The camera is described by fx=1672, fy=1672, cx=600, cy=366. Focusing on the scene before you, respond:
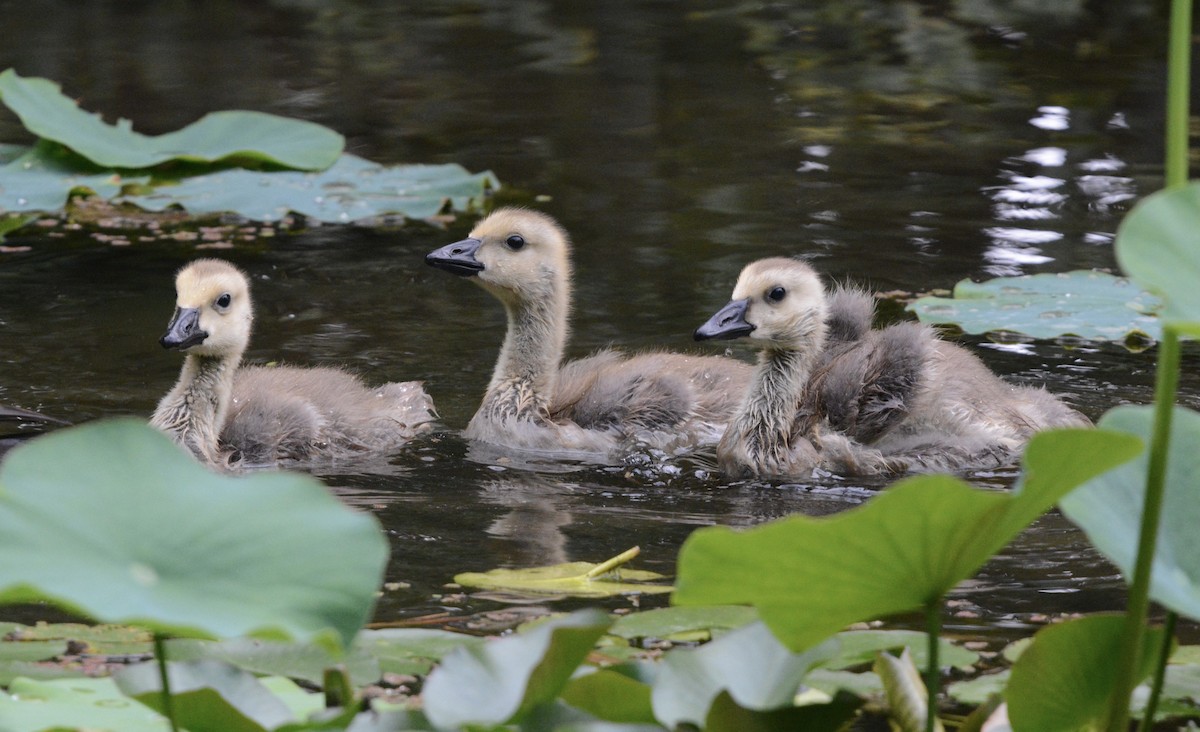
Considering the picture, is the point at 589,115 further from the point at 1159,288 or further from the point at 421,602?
the point at 1159,288

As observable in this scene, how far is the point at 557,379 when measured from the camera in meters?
6.62

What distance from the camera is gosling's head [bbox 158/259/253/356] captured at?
5.73 m

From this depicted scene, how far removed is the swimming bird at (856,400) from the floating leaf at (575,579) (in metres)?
1.42

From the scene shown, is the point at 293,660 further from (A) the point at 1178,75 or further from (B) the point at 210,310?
(B) the point at 210,310

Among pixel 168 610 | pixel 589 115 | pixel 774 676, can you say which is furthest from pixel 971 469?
pixel 589 115

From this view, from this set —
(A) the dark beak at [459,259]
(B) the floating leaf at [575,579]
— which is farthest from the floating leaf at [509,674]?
(A) the dark beak at [459,259]

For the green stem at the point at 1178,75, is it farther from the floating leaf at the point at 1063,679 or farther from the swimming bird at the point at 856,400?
the swimming bird at the point at 856,400

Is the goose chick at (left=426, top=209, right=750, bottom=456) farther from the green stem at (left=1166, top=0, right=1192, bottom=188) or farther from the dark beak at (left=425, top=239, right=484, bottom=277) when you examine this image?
the green stem at (left=1166, top=0, right=1192, bottom=188)

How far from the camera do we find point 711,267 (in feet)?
26.0

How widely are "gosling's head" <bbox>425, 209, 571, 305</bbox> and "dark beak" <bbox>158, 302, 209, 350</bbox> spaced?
1.13 m

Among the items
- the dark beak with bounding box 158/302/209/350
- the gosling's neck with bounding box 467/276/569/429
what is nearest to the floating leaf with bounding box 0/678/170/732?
the dark beak with bounding box 158/302/209/350

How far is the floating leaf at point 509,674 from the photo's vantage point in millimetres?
2389

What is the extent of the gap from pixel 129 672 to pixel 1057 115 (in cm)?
998

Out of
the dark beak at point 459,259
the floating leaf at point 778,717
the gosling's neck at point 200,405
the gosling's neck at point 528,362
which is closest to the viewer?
the floating leaf at point 778,717
